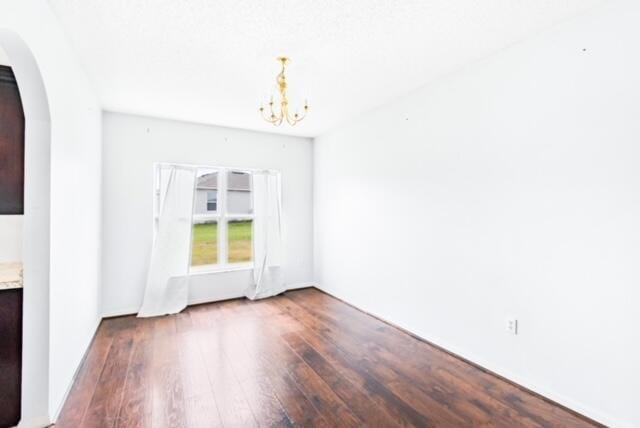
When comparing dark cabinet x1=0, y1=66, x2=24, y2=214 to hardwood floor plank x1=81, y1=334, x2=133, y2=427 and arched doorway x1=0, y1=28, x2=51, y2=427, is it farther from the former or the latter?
hardwood floor plank x1=81, y1=334, x2=133, y2=427

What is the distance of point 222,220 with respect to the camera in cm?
462

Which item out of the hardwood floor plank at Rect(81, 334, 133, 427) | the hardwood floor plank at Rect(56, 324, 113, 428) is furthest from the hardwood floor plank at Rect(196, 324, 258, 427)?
the hardwood floor plank at Rect(56, 324, 113, 428)

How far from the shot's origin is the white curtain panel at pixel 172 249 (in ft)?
13.0

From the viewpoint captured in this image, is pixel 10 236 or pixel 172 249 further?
pixel 172 249

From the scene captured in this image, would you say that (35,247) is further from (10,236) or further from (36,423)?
(36,423)

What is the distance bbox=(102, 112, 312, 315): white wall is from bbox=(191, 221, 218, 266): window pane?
28 cm

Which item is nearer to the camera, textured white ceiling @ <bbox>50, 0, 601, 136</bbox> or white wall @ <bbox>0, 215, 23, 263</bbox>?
textured white ceiling @ <bbox>50, 0, 601, 136</bbox>

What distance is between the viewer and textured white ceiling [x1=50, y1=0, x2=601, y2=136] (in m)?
1.95

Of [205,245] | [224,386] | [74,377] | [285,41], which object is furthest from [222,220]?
[285,41]

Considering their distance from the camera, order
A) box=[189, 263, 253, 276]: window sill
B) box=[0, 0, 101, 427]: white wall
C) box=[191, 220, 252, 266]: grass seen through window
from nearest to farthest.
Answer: box=[0, 0, 101, 427]: white wall, box=[189, 263, 253, 276]: window sill, box=[191, 220, 252, 266]: grass seen through window

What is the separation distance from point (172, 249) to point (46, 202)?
2.37 metres

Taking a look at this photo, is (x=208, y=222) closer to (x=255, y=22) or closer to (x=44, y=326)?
(x=44, y=326)

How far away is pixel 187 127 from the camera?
429cm

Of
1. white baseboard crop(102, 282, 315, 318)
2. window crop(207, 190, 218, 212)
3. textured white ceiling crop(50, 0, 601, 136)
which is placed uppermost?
textured white ceiling crop(50, 0, 601, 136)
